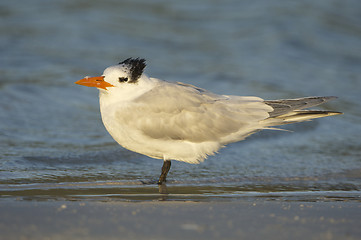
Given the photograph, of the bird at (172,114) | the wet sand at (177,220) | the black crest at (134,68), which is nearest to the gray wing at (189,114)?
the bird at (172,114)

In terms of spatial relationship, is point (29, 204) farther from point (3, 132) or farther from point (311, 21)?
point (311, 21)

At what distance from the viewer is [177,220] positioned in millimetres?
3420

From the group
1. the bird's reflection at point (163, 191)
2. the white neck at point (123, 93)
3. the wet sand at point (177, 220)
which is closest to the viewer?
the wet sand at point (177, 220)

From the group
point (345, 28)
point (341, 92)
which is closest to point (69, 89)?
point (341, 92)

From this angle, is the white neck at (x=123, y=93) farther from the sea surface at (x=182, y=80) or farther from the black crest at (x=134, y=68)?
the sea surface at (x=182, y=80)

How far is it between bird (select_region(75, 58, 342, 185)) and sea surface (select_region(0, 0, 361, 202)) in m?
0.38

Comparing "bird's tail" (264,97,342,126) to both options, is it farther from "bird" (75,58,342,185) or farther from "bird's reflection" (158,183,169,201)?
"bird's reflection" (158,183,169,201)

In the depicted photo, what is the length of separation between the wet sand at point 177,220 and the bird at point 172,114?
0.92 m

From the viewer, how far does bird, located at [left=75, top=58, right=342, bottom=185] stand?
4.74 m

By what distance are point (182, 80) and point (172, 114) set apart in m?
4.88

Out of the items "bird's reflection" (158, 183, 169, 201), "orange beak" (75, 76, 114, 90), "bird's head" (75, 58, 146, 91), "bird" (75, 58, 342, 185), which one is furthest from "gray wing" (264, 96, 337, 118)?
"orange beak" (75, 76, 114, 90)

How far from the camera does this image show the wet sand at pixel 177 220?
3.10 m

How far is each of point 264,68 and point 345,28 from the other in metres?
3.70

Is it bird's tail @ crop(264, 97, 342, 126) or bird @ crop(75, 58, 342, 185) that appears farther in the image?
bird's tail @ crop(264, 97, 342, 126)
